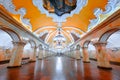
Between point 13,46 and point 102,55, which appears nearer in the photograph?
point 102,55

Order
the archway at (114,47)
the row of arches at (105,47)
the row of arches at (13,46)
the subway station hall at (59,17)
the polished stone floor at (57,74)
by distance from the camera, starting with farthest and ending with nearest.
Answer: the archway at (114,47) → the row of arches at (13,46) → the row of arches at (105,47) → the subway station hall at (59,17) → the polished stone floor at (57,74)

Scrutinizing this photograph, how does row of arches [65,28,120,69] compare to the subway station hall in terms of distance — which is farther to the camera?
row of arches [65,28,120,69]

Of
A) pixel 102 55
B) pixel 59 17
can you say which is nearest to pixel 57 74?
pixel 102 55

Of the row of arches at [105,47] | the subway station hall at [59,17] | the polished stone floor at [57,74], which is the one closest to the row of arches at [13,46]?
the subway station hall at [59,17]

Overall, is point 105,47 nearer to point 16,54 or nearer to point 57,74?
point 57,74

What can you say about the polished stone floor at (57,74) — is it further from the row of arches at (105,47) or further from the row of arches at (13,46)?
the row of arches at (13,46)

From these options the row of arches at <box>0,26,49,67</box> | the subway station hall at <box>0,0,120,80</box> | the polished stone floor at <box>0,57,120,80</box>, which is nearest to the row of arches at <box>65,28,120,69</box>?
the subway station hall at <box>0,0,120,80</box>

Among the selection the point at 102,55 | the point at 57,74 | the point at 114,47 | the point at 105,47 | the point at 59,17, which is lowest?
the point at 57,74

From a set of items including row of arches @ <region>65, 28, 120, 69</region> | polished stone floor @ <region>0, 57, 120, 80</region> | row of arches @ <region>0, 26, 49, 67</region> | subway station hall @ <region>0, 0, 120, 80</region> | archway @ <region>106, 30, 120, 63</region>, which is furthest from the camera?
archway @ <region>106, 30, 120, 63</region>

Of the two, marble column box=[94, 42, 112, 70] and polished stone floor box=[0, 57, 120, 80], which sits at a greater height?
marble column box=[94, 42, 112, 70]

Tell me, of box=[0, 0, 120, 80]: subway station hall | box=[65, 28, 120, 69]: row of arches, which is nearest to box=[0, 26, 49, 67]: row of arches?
box=[0, 0, 120, 80]: subway station hall

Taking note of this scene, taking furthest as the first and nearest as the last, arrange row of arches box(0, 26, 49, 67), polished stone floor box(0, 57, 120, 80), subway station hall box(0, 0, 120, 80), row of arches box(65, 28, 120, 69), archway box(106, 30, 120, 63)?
archway box(106, 30, 120, 63)
row of arches box(0, 26, 49, 67)
row of arches box(65, 28, 120, 69)
subway station hall box(0, 0, 120, 80)
polished stone floor box(0, 57, 120, 80)

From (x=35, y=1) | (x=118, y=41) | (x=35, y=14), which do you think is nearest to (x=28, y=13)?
(x=35, y=14)

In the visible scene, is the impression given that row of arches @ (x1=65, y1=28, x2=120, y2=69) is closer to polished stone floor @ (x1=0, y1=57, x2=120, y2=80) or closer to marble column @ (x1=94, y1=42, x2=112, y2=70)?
marble column @ (x1=94, y1=42, x2=112, y2=70)
